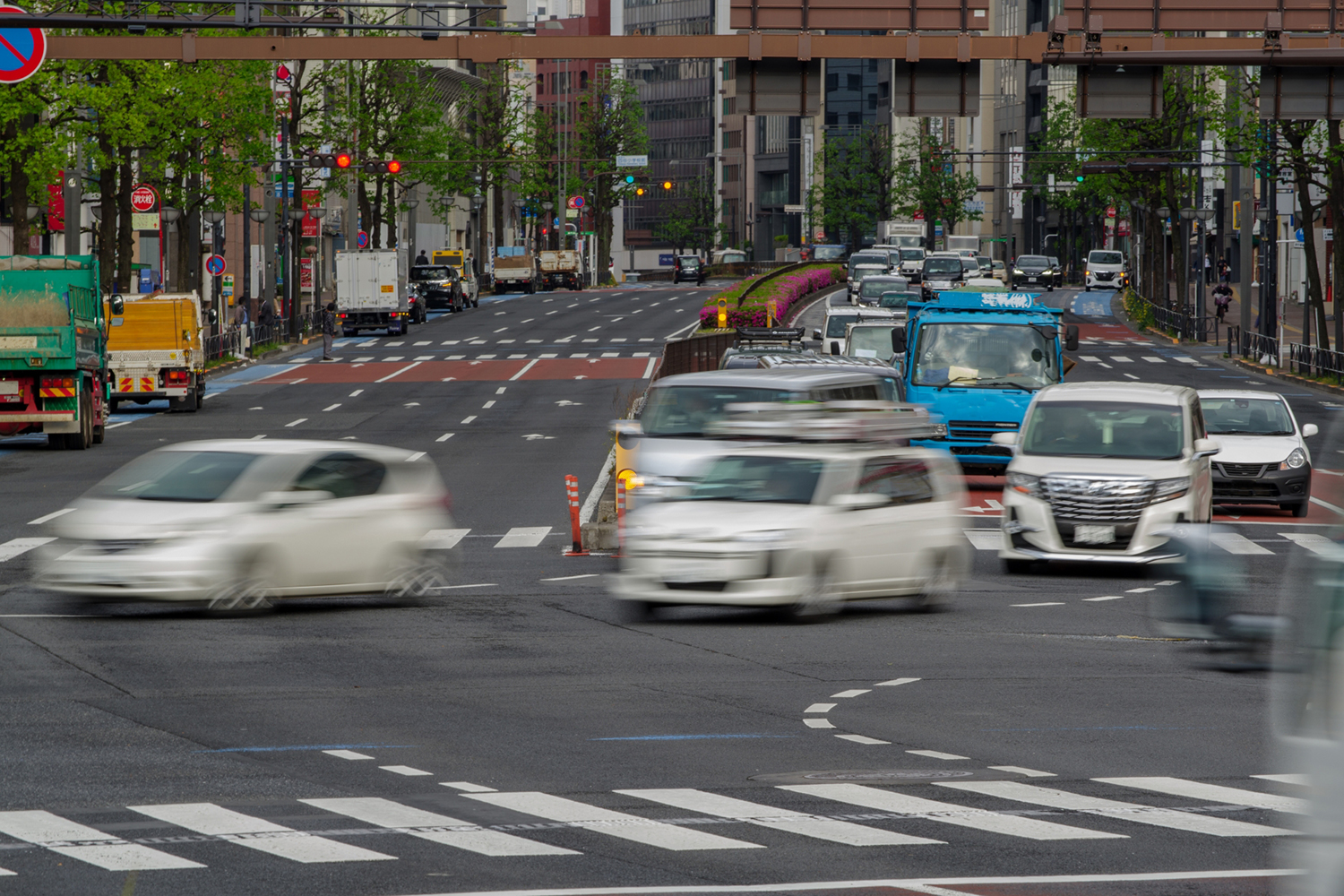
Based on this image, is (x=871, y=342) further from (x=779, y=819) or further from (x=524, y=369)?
(x=779, y=819)

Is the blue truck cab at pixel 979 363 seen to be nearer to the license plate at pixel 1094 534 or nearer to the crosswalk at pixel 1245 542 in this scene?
the crosswalk at pixel 1245 542

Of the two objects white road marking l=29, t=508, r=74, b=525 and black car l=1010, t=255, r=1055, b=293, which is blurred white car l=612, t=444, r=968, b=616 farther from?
black car l=1010, t=255, r=1055, b=293

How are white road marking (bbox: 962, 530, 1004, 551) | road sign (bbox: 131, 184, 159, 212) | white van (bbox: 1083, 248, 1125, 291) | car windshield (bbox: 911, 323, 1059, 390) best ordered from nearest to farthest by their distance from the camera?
white road marking (bbox: 962, 530, 1004, 551) < car windshield (bbox: 911, 323, 1059, 390) < road sign (bbox: 131, 184, 159, 212) < white van (bbox: 1083, 248, 1125, 291)

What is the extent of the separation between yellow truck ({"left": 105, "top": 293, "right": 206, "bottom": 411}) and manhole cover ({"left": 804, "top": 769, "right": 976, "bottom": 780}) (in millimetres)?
36223

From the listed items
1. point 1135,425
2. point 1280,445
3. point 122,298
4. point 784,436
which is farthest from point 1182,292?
point 784,436

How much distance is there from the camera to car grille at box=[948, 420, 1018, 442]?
30.4 m

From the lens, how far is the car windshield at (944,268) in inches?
3228

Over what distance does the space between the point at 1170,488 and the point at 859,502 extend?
4884 millimetres

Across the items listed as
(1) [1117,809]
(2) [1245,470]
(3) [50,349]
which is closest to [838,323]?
(3) [50,349]

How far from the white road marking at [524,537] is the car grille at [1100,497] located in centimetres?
671

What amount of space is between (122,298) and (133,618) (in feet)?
92.5

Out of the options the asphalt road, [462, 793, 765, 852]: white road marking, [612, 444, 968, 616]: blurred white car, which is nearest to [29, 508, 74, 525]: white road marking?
the asphalt road

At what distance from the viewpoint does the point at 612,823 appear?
920cm

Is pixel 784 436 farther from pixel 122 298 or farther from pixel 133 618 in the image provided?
pixel 122 298
